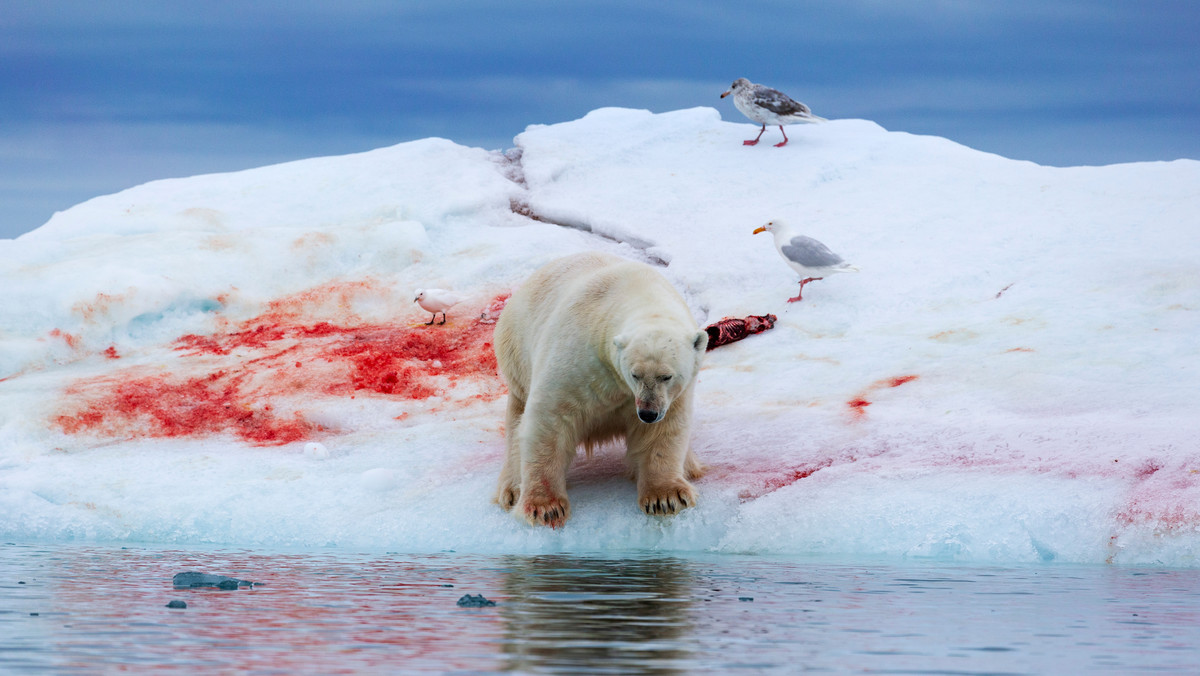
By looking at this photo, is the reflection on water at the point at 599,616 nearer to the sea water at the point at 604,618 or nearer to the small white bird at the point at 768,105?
the sea water at the point at 604,618

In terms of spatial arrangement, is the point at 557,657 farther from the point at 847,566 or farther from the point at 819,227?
the point at 819,227

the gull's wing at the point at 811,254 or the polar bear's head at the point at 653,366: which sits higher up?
the gull's wing at the point at 811,254

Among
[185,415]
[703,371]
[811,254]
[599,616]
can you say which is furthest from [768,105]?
[599,616]

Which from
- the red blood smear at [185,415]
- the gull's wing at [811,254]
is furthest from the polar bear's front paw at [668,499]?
the gull's wing at [811,254]

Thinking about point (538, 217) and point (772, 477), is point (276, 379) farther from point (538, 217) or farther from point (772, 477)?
point (538, 217)

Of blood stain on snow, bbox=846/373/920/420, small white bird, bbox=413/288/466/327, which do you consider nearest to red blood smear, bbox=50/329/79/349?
small white bird, bbox=413/288/466/327

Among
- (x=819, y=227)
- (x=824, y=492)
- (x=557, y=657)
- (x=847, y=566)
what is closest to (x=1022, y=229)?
(x=819, y=227)

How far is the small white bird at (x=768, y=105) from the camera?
16.8 metres

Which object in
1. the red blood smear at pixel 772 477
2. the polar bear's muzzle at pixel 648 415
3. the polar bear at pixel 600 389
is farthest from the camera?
the red blood smear at pixel 772 477

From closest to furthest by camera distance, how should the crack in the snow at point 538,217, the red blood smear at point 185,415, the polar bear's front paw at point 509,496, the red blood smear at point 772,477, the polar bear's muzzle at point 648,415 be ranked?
the polar bear's muzzle at point 648,415
the red blood smear at point 772,477
the polar bear's front paw at point 509,496
the red blood smear at point 185,415
the crack in the snow at point 538,217

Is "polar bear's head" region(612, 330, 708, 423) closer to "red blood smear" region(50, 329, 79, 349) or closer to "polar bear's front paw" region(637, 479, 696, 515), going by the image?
"polar bear's front paw" region(637, 479, 696, 515)

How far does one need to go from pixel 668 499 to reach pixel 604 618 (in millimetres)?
2778

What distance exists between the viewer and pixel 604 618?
3.90m

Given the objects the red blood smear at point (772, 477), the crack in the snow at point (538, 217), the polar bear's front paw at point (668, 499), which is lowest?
the polar bear's front paw at point (668, 499)
